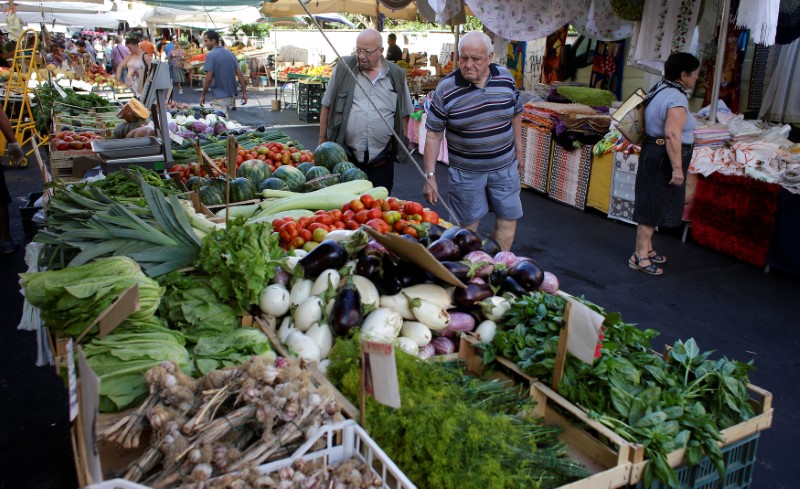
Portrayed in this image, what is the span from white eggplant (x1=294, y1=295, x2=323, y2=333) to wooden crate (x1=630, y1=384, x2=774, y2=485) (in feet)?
4.17

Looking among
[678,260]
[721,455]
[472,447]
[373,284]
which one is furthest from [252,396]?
[678,260]

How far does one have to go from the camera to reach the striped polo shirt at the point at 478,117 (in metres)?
4.36

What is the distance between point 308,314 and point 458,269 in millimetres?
693

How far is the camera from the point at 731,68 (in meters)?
7.83

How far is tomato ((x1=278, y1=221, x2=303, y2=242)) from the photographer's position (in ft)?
11.0

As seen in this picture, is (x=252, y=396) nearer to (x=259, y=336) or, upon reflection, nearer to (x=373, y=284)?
(x=259, y=336)

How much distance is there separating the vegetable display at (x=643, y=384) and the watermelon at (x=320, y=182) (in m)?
2.44

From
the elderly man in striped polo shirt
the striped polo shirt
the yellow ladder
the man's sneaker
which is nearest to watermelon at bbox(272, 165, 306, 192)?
the elderly man in striped polo shirt

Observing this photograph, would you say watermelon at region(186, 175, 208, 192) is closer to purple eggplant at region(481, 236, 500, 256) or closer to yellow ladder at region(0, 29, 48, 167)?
purple eggplant at region(481, 236, 500, 256)

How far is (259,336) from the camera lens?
2.28m

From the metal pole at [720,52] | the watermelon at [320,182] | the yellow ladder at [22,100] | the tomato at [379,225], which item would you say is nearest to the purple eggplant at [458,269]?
the tomato at [379,225]

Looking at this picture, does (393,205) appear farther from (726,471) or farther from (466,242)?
(726,471)

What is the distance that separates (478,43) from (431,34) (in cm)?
2454

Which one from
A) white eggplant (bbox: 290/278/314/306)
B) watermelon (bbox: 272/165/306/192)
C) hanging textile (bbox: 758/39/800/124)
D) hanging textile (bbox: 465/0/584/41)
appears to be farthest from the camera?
hanging textile (bbox: 758/39/800/124)
